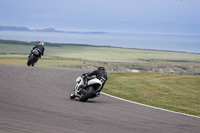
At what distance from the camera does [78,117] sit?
35.5 ft

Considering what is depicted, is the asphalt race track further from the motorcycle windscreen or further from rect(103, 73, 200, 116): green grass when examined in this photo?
rect(103, 73, 200, 116): green grass

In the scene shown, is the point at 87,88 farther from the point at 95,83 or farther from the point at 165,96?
the point at 165,96

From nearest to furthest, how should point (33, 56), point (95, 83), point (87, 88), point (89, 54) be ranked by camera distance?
1. point (95, 83)
2. point (87, 88)
3. point (33, 56)
4. point (89, 54)

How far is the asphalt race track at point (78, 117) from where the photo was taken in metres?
9.38

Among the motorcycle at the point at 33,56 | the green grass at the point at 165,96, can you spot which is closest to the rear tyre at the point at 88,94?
the green grass at the point at 165,96

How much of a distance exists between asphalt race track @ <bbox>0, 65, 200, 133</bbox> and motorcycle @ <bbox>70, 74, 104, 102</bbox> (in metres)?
0.26

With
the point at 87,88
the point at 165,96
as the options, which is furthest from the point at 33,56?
the point at 87,88

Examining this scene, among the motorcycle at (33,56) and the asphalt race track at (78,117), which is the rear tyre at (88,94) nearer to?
the asphalt race track at (78,117)

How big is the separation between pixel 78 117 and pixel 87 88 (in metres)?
3.45

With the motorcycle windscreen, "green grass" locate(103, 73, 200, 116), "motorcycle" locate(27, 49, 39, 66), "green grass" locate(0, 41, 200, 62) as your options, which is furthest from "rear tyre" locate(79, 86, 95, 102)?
"green grass" locate(0, 41, 200, 62)

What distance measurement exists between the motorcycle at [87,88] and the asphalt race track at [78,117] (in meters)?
0.26

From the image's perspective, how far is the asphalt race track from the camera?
9375 millimetres

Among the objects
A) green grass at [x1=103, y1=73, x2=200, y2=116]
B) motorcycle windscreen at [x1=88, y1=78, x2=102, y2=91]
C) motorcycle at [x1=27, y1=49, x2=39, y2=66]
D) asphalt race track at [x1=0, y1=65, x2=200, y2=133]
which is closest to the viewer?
asphalt race track at [x1=0, y1=65, x2=200, y2=133]

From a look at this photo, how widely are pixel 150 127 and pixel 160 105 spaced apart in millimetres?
4942
